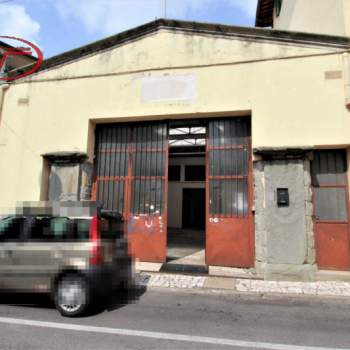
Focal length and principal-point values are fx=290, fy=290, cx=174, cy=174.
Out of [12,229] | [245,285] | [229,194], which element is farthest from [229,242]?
[12,229]

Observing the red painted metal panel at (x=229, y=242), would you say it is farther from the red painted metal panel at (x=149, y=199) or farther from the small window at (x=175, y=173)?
the small window at (x=175, y=173)

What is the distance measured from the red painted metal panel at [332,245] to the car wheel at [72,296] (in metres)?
5.49

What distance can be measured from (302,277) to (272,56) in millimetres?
5684

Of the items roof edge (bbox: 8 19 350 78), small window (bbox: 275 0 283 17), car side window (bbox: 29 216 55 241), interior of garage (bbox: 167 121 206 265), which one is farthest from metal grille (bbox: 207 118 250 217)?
small window (bbox: 275 0 283 17)

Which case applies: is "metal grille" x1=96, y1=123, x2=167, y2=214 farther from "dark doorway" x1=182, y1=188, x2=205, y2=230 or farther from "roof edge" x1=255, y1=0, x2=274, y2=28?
"roof edge" x1=255, y1=0, x2=274, y2=28

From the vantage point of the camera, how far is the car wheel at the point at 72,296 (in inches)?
173

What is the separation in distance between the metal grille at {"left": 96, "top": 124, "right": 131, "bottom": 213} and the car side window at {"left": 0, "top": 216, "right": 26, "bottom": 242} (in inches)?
139

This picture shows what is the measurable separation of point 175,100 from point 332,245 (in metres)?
5.53

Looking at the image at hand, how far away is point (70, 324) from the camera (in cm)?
414

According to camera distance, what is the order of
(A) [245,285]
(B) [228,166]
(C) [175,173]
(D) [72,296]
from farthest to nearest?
(C) [175,173], (B) [228,166], (A) [245,285], (D) [72,296]

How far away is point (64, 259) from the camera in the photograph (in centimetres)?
453

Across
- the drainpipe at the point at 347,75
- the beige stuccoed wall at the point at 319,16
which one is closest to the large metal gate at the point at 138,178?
the drainpipe at the point at 347,75

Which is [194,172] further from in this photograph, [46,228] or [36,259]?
[36,259]

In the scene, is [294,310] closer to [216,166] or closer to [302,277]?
[302,277]
